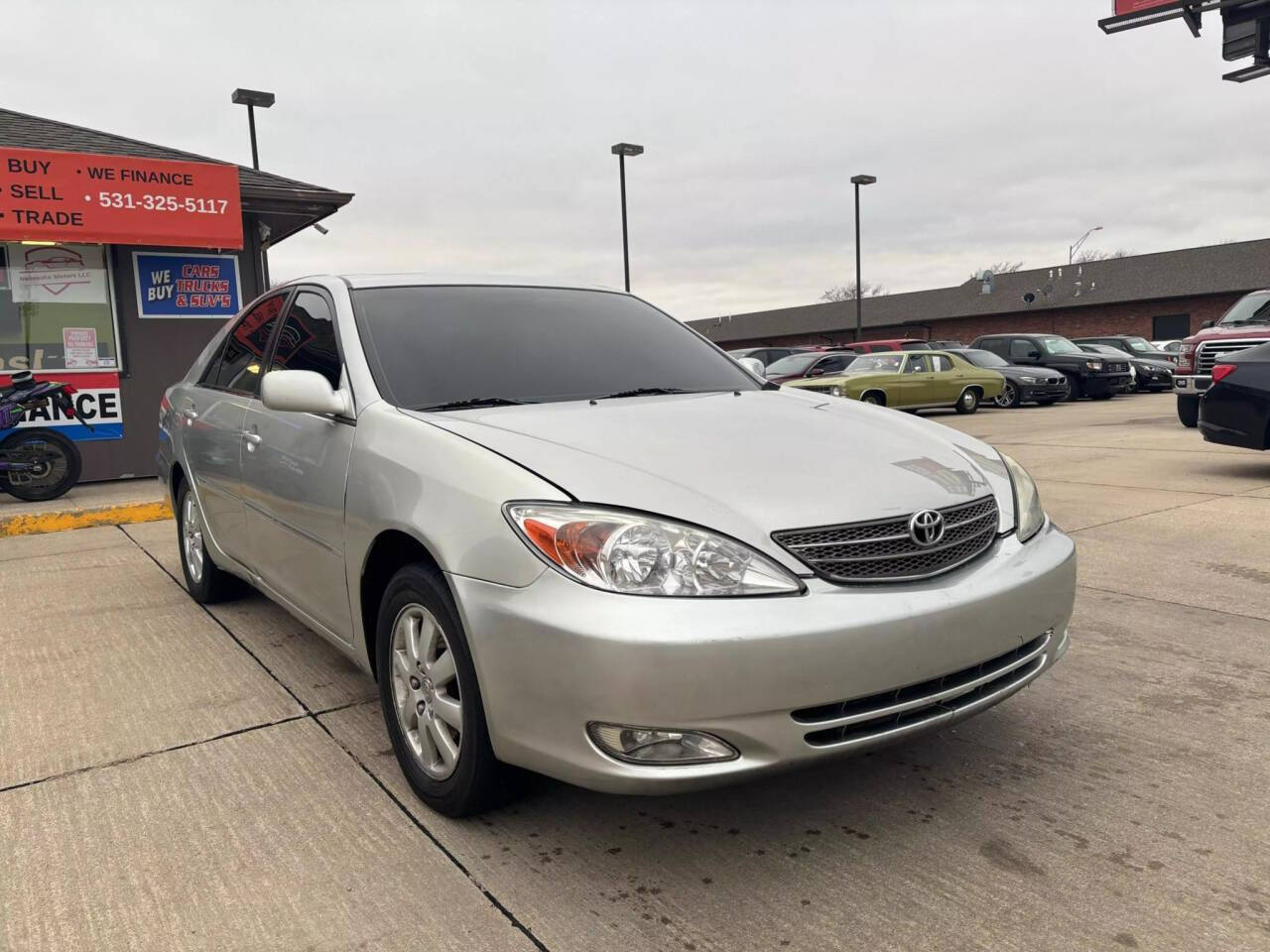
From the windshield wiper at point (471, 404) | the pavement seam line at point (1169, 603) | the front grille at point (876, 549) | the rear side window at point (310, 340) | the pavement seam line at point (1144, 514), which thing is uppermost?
the rear side window at point (310, 340)

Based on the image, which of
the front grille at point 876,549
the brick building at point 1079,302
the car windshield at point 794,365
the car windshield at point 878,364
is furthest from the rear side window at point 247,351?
the brick building at point 1079,302

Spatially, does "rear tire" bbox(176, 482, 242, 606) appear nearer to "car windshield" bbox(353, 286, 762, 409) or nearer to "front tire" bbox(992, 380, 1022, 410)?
"car windshield" bbox(353, 286, 762, 409)

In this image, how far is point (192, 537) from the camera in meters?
4.99

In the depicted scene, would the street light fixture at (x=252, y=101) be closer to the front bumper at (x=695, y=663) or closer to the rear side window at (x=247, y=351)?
the rear side window at (x=247, y=351)

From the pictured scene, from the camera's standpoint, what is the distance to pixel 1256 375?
7.79 meters

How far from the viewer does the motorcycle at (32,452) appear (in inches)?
332

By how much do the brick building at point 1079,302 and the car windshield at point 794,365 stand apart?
23626 mm

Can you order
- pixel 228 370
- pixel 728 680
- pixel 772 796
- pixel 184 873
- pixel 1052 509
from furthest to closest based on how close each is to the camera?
pixel 1052 509 → pixel 228 370 → pixel 772 796 → pixel 184 873 → pixel 728 680

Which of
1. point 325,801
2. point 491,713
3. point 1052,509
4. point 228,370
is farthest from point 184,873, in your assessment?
point 1052,509

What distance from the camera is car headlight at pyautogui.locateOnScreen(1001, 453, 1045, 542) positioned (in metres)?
2.78

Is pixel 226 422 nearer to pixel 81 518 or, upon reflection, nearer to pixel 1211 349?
pixel 81 518

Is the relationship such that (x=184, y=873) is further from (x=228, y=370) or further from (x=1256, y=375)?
(x=1256, y=375)

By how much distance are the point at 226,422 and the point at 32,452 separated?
5.74 metres

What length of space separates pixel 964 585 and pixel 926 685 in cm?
27
